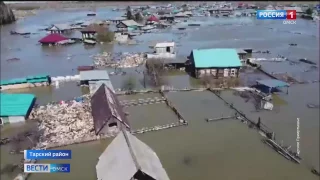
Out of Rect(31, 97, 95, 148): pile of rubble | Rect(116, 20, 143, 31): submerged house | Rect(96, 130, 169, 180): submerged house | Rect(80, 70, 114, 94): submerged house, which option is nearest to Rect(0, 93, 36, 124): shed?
Rect(31, 97, 95, 148): pile of rubble

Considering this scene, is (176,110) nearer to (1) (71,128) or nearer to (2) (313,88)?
(1) (71,128)

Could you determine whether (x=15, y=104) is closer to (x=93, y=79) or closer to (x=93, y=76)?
(x=93, y=79)

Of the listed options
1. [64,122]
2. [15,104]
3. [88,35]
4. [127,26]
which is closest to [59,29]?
Answer: [88,35]

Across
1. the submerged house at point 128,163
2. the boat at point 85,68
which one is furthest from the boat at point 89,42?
the submerged house at point 128,163

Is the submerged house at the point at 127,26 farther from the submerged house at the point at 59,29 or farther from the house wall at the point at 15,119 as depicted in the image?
the house wall at the point at 15,119

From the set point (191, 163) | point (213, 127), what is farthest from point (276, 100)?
point (191, 163)
